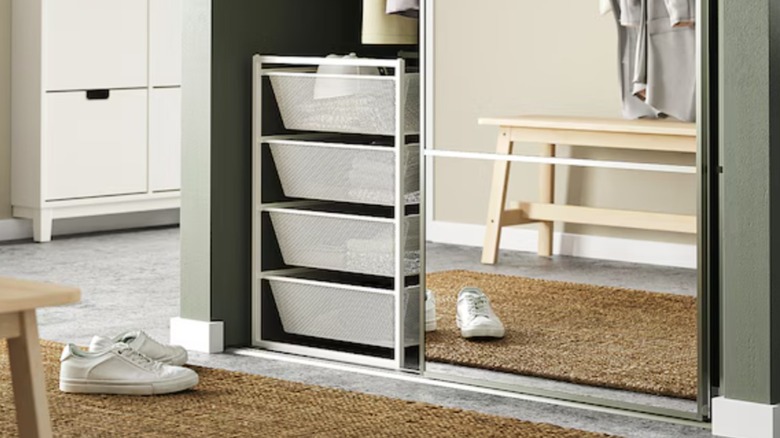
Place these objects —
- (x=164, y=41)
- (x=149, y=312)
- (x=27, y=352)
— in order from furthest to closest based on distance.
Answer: (x=164, y=41)
(x=149, y=312)
(x=27, y=352)

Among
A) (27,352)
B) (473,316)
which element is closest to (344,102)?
(473,316)

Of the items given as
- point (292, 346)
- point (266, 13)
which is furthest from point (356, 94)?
point (292, 346)

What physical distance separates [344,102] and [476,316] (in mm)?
763

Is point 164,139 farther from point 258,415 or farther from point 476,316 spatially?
point 258,415

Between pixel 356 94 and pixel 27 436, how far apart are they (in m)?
1.91

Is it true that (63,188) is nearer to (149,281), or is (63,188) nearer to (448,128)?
(149,281)

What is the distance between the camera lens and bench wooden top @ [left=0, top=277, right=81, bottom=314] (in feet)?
7.78

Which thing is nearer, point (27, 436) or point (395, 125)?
point (27, 436)

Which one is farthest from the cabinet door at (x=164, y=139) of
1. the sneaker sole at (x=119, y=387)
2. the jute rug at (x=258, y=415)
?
the sneaker sole at (x=119, y=387)

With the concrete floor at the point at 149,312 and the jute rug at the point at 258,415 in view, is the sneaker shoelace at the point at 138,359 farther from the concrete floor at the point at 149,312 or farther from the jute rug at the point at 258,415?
the concrete floor at the point at 149,312

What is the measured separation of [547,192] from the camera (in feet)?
12.4

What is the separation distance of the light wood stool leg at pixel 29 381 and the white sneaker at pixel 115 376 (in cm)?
126

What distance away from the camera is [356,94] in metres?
4.24

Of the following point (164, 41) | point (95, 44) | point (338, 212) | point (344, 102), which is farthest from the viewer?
point (164, 41)
